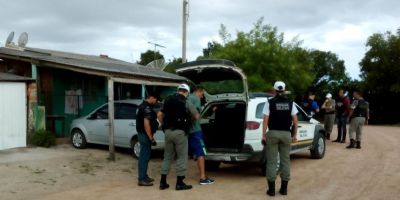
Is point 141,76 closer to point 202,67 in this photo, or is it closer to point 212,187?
point 202,67

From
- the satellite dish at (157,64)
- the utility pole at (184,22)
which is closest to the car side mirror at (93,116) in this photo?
the satellite dish at (157,64)

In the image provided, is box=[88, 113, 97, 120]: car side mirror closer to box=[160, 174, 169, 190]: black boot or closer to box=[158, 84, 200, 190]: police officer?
box=[158, 84, 200, 190]: police officer

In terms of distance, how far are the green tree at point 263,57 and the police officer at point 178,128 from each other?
582 inches

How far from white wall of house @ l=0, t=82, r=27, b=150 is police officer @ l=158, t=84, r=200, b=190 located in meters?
5.63

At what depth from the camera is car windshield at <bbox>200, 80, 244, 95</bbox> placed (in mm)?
10422

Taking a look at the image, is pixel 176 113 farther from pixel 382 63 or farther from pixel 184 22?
pixel 382 63

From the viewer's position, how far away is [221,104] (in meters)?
10.7

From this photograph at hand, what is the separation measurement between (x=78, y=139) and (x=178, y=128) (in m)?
6.00

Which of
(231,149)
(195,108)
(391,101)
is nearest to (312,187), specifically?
(231,149)

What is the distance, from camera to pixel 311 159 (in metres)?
12.6

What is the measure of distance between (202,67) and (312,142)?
404cm

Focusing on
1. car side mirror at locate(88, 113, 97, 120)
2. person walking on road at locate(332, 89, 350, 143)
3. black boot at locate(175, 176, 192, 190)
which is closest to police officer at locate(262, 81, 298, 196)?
black boot at locate(175, 176, 192, 190)

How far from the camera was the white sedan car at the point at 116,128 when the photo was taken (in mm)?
12812

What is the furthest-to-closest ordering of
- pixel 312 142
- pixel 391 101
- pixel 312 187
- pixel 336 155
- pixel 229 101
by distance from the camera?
1. pixel 391 101
2. pixel 336 155
3. pixel 312 142
4. pixel 229 101
5. pixel 312 187
